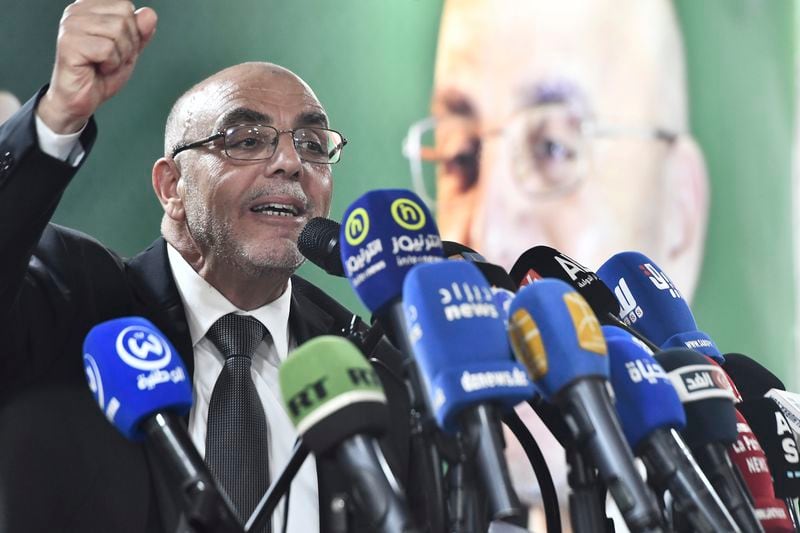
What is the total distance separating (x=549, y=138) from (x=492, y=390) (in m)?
2.75

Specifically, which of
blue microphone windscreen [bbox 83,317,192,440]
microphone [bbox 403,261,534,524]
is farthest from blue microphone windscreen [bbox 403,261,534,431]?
blue microphone windscreen [bbox 83,317,192,440]

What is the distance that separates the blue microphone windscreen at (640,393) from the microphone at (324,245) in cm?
33

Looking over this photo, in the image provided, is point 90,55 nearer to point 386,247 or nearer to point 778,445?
point 386,247

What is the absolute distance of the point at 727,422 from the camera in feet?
3.26

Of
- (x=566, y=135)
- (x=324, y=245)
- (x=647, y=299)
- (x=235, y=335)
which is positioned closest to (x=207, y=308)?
(x=235, y=335)

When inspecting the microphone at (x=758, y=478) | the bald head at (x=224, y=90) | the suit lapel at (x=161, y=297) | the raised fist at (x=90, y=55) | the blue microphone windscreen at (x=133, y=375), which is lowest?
the microphone at (x=758, y=478)

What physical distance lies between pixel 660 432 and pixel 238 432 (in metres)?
0.93

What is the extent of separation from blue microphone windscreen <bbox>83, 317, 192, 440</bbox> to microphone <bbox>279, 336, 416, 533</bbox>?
16 cm

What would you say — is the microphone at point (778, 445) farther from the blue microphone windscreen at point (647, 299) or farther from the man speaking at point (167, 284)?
the man speaking at point (167, 284)

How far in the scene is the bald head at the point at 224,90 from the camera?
2006 mm

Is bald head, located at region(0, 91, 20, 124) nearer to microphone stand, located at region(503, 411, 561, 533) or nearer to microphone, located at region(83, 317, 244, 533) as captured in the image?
microphone, located at region(83, 317, 244, 533)

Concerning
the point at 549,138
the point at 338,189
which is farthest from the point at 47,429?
the point at 549,138

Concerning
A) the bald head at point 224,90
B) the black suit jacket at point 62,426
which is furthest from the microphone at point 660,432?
the bald head at point 224,90

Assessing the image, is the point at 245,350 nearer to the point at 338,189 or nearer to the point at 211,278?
the point at 211,278
